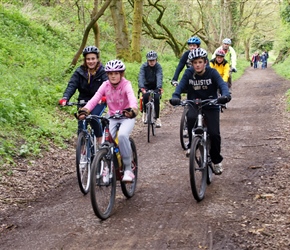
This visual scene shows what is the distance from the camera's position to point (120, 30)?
72.4ft

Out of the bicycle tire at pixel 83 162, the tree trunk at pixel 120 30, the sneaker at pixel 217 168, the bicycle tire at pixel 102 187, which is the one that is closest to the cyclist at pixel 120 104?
the bicycle tire at pixel 102 187

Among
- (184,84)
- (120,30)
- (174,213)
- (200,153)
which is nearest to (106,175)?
(174,213)

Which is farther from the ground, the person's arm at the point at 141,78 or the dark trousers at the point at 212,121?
the person's arm at the point at 141,78

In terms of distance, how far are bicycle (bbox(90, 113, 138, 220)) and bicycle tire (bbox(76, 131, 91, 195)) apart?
78cm

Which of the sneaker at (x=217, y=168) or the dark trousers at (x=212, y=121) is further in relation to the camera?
the sneaker at (x=217, y=168)

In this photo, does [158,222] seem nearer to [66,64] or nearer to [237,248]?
[237,248]

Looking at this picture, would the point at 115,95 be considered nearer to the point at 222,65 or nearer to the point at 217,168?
the point at 217,168

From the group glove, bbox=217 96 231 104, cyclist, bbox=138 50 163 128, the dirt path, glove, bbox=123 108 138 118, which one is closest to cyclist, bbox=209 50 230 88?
cyclist, bbox=138 50 163 128

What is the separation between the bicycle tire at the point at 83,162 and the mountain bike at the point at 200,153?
169 cm

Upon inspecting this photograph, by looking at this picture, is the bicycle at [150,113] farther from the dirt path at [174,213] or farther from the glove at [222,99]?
the glove at [222,99]

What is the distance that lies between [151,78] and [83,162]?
498cm

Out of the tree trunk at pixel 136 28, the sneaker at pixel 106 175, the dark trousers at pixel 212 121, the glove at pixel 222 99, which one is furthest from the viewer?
the tree trunk at pixel 136 28

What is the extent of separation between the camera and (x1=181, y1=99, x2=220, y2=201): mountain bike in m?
6.21

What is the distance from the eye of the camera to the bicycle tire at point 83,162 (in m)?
6.76
